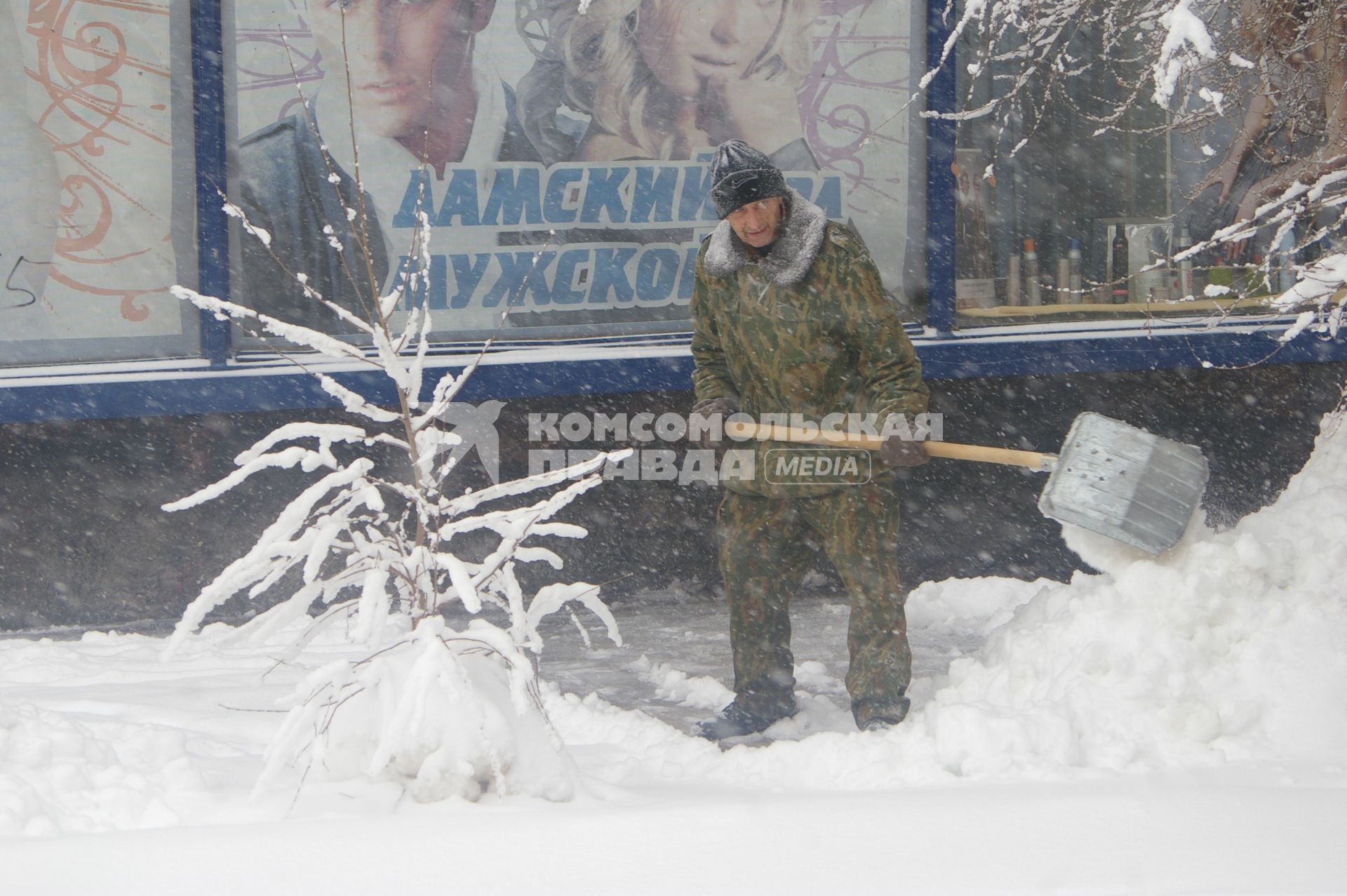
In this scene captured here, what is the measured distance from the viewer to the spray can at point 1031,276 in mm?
6363

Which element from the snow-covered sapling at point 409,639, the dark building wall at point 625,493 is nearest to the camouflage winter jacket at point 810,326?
the snow-covered sapling at point 409,639

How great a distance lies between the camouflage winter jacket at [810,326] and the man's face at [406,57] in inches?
86.1

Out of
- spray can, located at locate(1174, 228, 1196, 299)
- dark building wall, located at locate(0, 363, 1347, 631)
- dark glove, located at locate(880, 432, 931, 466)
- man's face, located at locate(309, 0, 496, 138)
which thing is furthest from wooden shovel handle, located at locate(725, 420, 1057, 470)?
spray can, located at locate(1174, 228, 1196, 299)

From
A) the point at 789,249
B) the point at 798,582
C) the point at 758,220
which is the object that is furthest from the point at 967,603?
the point at 758,220

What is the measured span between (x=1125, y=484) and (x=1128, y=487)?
0.01 meters

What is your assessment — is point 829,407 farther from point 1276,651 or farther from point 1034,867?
point 1034,867

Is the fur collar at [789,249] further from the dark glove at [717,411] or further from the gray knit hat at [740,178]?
the dark glove at [717,411]

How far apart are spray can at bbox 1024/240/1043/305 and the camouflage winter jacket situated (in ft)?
8.59

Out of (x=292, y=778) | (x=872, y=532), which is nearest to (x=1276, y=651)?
(x=872, y=532)

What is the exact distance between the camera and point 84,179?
534cm

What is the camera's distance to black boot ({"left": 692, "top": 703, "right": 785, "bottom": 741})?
13.3 feet

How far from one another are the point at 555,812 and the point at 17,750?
1380 millimetres

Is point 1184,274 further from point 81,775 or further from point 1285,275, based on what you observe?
point 81,775

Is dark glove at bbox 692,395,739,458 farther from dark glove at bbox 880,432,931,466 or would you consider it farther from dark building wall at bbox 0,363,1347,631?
dark building wall at bbox 0,363,1347,631
